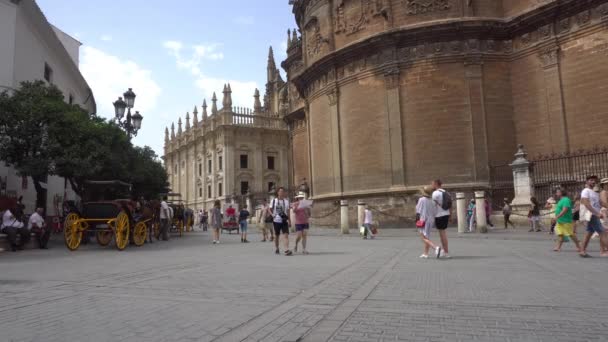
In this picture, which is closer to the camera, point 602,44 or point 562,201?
point 562,201

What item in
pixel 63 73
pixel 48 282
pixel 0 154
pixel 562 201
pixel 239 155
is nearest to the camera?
pixel 48 282

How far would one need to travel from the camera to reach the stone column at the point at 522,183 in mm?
18578

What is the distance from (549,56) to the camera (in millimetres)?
21188

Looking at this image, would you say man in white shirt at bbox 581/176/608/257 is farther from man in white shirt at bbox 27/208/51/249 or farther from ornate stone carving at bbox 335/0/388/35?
ornate stone carving at bbox 335/0/388/35

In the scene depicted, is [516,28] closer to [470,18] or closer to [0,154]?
[470,18]

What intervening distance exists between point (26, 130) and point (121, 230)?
16.8 feet

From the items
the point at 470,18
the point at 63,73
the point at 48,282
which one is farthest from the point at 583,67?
the point at 63,73

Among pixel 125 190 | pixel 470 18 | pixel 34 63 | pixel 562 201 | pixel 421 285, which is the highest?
pixel 470 18

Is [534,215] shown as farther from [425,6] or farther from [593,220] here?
[425,6]

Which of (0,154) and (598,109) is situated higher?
(598,109)

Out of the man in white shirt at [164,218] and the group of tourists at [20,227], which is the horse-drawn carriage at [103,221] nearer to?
the group of tourists at [20,227]

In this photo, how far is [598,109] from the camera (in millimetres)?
19578

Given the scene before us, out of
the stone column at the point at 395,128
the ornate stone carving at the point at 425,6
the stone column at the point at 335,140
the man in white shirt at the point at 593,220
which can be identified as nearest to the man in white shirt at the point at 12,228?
the man in white shirt at the point at 593,220

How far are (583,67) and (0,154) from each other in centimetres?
2208
